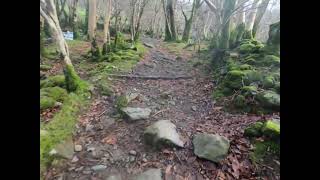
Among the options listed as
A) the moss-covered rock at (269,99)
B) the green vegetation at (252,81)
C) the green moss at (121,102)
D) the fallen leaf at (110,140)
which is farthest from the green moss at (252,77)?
the fallen leaf at (110,140)

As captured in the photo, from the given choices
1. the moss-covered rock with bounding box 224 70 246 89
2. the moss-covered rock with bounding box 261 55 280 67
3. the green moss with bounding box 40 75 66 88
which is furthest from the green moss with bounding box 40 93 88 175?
the moss-covered rock with bounding box 261 55 280 67

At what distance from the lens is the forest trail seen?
133 inches

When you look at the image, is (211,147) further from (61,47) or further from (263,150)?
(61,47)

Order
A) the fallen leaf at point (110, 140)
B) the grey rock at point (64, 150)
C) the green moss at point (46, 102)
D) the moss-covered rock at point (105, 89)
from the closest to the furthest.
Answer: the grey rock at point (64, 150)
the fallen leaf at point (110, 140)
the green moss at point (46, 102)
the moss-covered rock at point (105, 89)

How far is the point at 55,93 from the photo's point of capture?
4.71 m

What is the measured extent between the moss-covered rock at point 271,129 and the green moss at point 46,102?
3.58 m

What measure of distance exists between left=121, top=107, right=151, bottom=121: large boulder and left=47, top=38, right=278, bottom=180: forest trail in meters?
0.11

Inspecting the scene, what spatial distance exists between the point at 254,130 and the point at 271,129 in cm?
28

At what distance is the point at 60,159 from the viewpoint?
345 cm

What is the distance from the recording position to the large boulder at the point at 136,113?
15.3 ft

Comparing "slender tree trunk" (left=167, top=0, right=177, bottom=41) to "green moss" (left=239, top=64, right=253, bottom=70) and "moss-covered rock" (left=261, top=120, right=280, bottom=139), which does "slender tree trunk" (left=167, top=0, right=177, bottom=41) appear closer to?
"green moss" (left=239, top=64, right=253, bottom=70)

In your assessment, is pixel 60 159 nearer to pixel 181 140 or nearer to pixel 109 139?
pixel 109 139

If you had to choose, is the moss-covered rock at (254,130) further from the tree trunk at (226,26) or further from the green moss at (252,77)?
the tree trunk at (226,26)

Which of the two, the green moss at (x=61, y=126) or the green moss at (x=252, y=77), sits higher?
the green moss at (x=252, y=77)
